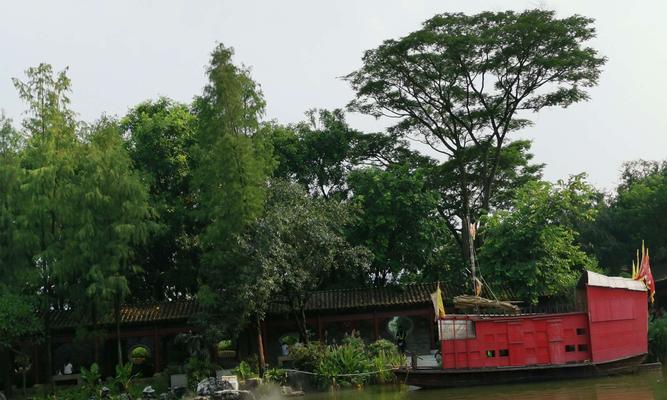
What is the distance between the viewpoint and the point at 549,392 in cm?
1653

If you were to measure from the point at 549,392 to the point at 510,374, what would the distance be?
2413 mm

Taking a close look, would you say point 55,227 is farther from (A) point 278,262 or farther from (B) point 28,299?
(A) point 278,262

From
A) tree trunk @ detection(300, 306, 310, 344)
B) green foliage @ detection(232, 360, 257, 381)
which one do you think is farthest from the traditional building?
green foliage @ detection(232, 360, 257, 381)

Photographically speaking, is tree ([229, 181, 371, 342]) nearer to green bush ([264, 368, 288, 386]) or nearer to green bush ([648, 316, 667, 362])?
green bush ([264, 368, 288, 386])

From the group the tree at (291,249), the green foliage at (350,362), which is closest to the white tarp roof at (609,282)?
the green foliage at (350,362)

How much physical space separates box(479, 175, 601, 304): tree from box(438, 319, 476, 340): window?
500 centimetres

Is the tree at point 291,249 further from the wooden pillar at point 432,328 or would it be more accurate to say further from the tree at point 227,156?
the wooden pillar at point 432,328

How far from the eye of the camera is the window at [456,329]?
1927cm

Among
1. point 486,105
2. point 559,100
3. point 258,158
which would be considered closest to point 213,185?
point 258,158

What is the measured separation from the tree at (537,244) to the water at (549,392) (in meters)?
5.21

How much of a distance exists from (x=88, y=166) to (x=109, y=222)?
1750 millimetres

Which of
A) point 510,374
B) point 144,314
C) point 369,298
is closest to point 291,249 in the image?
point 369,298

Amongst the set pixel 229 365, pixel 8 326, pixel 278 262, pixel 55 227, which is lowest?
pixel 229 365

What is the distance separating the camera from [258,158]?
77.5 ft
